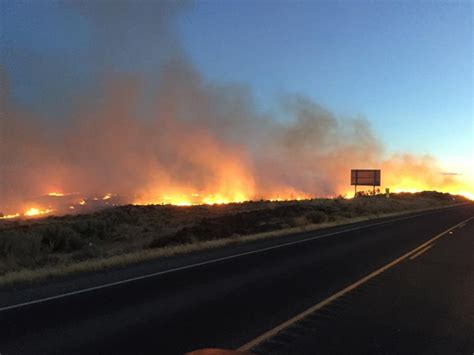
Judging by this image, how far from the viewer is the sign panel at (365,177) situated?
74.8m

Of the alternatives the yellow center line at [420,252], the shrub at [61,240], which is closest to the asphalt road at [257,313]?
the yellow center line at [420,252]

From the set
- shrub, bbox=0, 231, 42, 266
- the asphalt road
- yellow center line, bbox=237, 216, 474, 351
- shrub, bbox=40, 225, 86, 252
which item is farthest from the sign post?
the asphalt road

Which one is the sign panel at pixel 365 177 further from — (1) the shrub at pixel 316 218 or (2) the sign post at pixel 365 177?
(1) the shrub at pixel 316 218

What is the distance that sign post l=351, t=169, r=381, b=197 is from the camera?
74.9m

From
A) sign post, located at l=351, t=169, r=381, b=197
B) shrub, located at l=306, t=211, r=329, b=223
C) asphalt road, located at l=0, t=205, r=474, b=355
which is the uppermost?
sign post, located at l=351, t=169, r=381, b=197

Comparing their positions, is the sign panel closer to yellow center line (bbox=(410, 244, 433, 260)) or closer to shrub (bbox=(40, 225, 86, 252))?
shrub (bbox=(40, 225, 86, 252))

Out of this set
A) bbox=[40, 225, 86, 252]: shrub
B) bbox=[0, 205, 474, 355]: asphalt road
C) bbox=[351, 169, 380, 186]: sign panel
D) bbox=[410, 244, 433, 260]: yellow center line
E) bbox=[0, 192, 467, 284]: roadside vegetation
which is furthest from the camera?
bbox=[351, 169, 380, 186]: sign panel

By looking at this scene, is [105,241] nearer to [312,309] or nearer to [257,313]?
[257,313]

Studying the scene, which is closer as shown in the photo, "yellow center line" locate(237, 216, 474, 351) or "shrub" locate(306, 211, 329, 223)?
"yellow center line" locate(237, 216, 474, 351)

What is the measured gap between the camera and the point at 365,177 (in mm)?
76188

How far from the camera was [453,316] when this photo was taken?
7145mm

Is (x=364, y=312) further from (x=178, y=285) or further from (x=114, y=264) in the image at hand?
(x=114, y=264)

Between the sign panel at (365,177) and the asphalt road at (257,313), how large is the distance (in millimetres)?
64799

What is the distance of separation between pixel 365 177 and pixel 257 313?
7232cm
